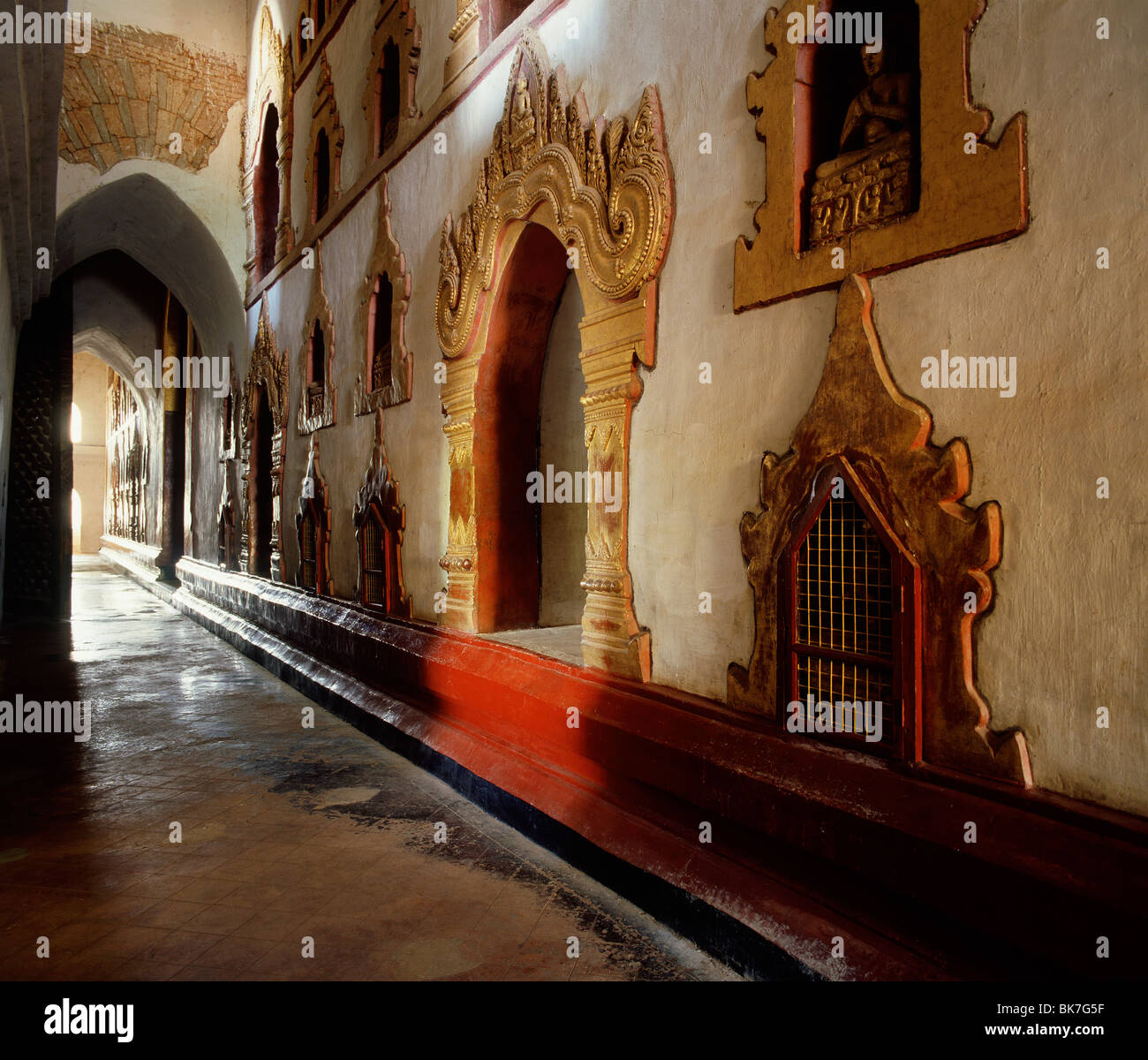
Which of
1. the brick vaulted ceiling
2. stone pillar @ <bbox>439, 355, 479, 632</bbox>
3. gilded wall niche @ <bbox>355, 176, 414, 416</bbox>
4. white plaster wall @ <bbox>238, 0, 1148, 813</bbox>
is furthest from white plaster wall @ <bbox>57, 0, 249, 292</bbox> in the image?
white plaster wall @ <bbox>238, 0, 1148, 813</bbox>

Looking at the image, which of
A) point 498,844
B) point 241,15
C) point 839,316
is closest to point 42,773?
point 498,844

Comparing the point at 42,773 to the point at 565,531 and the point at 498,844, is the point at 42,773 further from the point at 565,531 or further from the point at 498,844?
the point at 565,531

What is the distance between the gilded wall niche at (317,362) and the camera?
7.31 metres

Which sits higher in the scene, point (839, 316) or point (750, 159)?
point (750, 159)

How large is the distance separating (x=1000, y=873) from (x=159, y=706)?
5799 millimetres

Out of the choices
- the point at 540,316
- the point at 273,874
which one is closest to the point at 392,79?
the point at 540,316

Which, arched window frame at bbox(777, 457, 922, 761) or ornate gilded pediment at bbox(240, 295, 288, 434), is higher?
ornate gilded pediment at bbox(240, 295, 288, 434)

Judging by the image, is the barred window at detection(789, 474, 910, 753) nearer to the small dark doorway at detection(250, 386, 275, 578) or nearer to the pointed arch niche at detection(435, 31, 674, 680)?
the pointed arch niche at detection(435, 31, 674, 680)

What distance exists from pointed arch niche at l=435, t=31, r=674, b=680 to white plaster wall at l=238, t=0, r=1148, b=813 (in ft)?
0.36

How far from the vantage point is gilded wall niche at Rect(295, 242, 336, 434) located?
731 cm

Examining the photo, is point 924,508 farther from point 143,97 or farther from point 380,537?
point 143,97

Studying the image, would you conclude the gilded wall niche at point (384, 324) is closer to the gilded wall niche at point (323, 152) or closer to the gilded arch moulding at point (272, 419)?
the gilded wall niche at point (323, 152)

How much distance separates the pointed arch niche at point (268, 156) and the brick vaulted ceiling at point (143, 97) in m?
0.52
